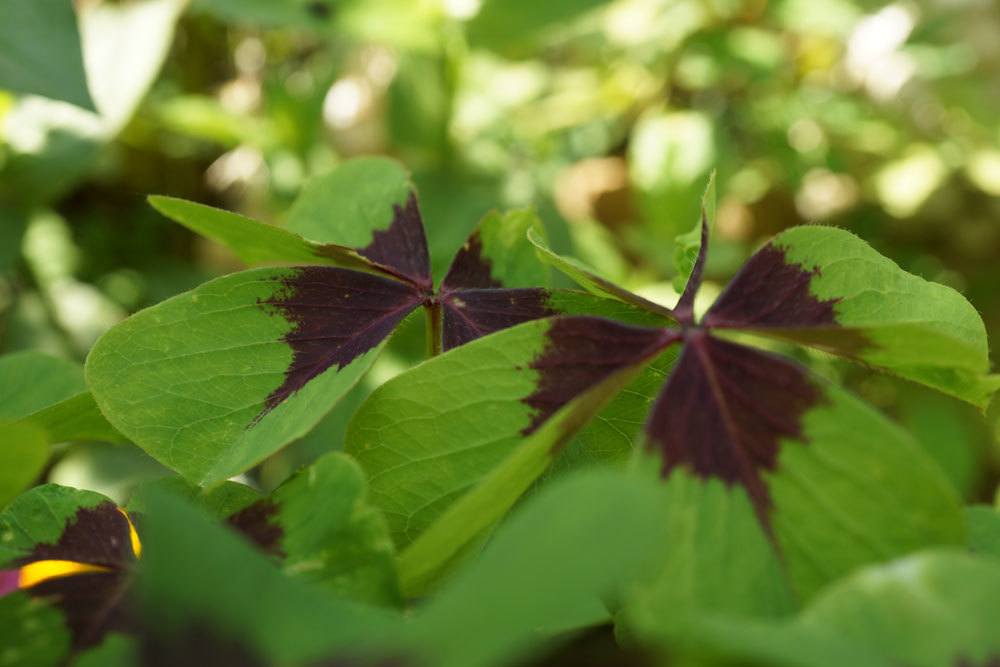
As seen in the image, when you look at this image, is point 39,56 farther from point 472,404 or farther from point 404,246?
point 472,404

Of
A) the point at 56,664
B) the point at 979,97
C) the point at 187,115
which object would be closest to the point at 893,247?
the point at 979,97

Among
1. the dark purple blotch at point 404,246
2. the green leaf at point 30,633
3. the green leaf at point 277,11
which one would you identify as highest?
the green leaf at point 277,11

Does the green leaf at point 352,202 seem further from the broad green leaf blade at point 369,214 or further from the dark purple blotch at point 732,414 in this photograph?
the dark purple blotch at point 732,414

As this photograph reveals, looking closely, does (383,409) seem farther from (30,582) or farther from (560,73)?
(560,73)

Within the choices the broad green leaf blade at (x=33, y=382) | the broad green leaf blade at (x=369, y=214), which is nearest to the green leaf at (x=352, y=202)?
the broad green leaf blade at (x=369, y=214)

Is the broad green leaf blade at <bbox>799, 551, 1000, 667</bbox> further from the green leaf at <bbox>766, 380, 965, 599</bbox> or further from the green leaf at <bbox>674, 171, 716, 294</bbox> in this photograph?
the green leaf at <bbox>674, 171, 716, 294</bbox>

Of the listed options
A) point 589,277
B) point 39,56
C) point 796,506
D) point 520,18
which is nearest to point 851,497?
point 796,506

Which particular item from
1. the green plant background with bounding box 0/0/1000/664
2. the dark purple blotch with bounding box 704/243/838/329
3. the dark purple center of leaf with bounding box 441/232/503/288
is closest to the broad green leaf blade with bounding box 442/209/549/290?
the dark purple center of leaf with bounding box 441/232/503/288
